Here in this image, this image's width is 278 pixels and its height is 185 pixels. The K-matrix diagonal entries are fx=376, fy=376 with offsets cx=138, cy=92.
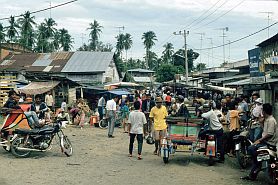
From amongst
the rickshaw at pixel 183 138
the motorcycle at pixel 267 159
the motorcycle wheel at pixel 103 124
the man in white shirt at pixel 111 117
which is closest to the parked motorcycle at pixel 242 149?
the rickshaw at pixel 183 138

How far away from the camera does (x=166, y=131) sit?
1077 cm

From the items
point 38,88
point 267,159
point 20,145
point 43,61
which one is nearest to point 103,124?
point 38,88

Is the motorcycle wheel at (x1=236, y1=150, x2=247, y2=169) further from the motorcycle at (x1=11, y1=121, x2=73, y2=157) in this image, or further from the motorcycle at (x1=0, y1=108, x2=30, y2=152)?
the motorcycle at (x1=0, y1=108, x2=30, y2=152)

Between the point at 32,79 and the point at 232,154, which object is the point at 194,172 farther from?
the point at 32,79

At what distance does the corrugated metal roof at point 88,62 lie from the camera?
41963 mm

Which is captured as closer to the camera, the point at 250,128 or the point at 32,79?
the point at 250,128

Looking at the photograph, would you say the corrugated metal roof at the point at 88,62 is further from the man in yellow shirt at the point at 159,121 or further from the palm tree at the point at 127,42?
the palm tree at the point at 127,42

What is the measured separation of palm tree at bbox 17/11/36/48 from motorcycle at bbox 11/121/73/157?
5838 cm

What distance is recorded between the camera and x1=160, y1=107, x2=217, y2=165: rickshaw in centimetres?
1002

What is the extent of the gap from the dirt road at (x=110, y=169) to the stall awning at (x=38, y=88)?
14.2 metres

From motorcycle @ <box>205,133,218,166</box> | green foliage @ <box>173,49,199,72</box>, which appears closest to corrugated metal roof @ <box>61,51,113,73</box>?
motorcycle @ <box>205,133,218,166</box>

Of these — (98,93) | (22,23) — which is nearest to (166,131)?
(98,93)

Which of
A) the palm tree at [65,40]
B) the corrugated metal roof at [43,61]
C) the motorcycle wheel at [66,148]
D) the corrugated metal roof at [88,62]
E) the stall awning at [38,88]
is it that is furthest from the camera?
the palm tree at [65,40]

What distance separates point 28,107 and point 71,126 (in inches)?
336
